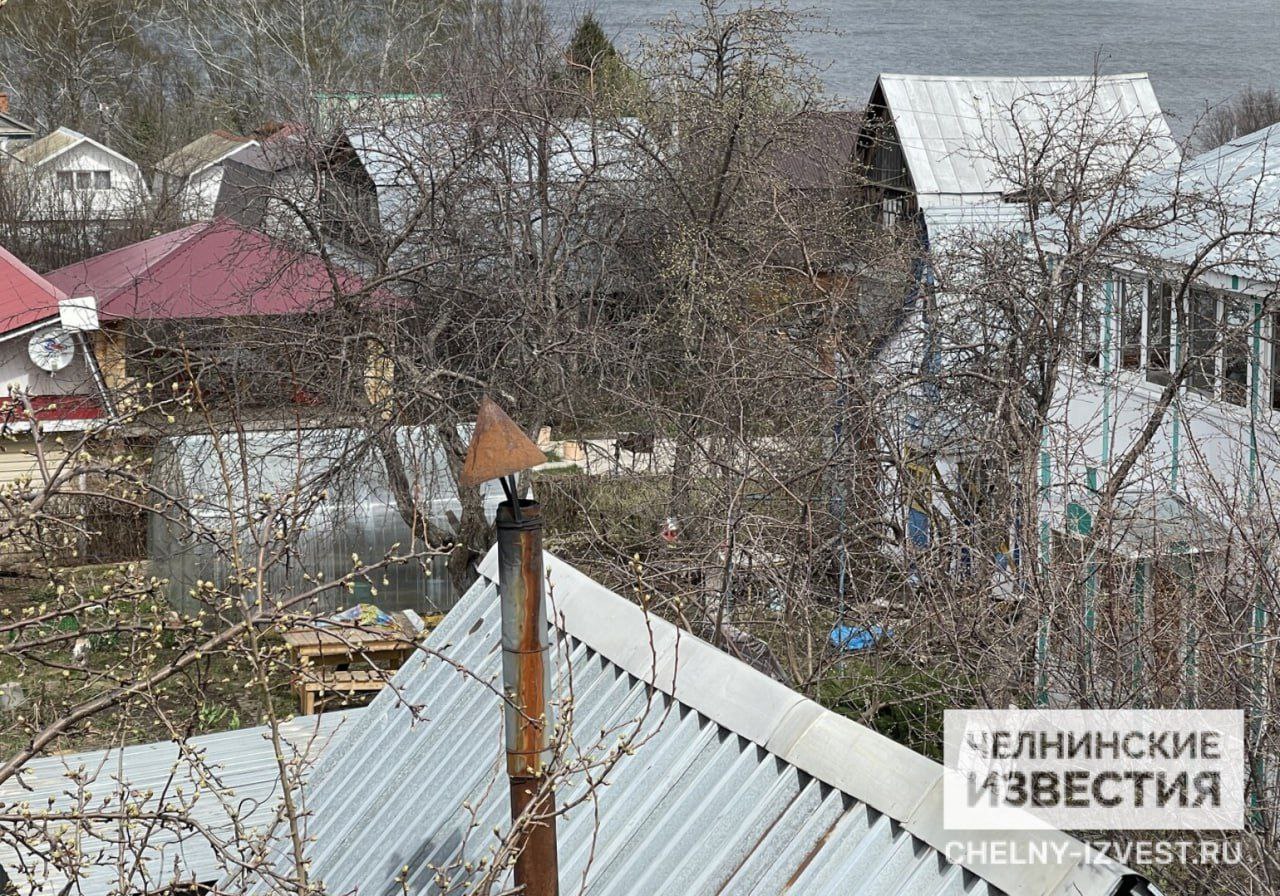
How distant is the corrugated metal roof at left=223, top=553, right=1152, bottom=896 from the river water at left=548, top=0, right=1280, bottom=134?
35831mm

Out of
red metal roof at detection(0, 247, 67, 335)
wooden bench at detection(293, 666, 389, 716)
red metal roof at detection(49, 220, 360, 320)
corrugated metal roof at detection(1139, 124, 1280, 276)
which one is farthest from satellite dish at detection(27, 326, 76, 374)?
corrugated metal roof at detection(1139, 124, 1280, 276)

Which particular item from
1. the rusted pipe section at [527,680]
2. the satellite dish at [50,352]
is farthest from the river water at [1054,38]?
the rusted pipe section at [527,680]

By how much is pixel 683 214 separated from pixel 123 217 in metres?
23.0

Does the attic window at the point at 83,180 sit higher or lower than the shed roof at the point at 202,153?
lower

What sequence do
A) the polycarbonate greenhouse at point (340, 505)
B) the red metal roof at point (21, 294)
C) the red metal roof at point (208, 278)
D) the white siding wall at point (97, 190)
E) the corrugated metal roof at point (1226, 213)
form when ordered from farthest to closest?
the white siding wall at point (97, 190), the red metal roof at point (21, 294), the red metal roof at point (208, 278), the polycarbonate greenhouse at point (340, 505), the corrugated metal roof at point (1226, 213)

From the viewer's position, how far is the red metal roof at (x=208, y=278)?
15484 mm

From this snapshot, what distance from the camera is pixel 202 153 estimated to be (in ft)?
139

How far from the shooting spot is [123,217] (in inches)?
1379

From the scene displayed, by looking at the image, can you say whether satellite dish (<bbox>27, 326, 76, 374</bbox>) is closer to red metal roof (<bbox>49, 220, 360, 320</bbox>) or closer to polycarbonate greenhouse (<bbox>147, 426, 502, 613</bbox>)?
red metal roof (<bbox>49, 220, 360, 320</bbox>)

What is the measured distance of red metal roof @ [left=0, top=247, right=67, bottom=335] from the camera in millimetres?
20219

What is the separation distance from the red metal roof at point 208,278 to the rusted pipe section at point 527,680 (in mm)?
10466

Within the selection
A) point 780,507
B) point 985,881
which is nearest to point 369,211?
point 780,507

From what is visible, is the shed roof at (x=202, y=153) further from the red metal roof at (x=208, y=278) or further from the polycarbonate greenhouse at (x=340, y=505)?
the polycarbonate greenhouse at (x=340, y=505)

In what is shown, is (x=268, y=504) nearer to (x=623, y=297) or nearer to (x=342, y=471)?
(x=342, y=471)
